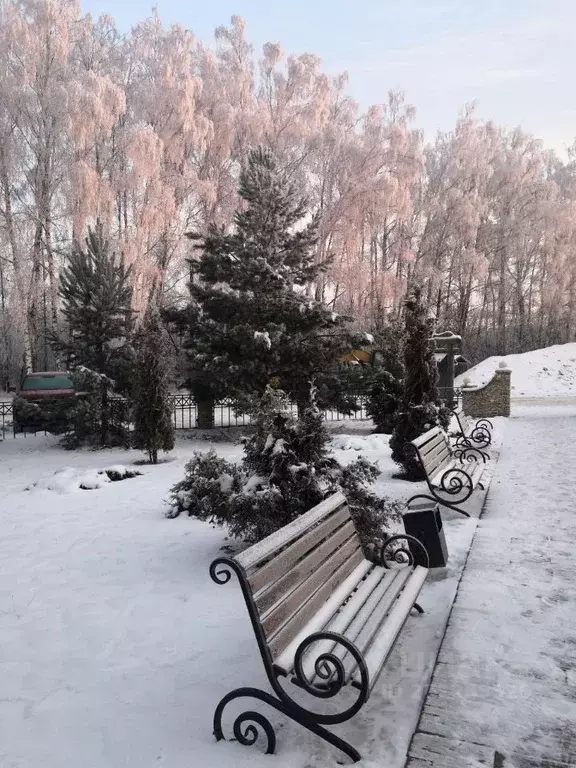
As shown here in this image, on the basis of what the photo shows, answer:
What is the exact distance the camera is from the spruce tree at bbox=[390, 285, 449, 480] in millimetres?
8633

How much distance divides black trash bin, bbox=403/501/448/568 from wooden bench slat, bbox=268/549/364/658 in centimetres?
96

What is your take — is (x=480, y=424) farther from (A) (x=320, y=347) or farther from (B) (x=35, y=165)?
(B) (x=35, y=165)

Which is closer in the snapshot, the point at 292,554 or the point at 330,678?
the point at 330,678

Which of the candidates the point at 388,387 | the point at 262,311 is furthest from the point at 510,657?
the point at 262,311

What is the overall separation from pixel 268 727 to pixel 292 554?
2.62 ft

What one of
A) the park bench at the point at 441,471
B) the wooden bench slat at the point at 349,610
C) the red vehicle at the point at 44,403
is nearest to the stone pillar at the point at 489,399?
the park bench at the point at 441,471

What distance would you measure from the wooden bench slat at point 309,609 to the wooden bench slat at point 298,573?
4.6 inches

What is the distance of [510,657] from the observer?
131 inches

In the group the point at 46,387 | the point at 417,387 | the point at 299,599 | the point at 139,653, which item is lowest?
the point at 139,653

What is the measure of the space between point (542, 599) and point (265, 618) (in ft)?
8.37

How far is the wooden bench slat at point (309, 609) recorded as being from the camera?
265cm

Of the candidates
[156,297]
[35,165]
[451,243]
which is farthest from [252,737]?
[451,243]

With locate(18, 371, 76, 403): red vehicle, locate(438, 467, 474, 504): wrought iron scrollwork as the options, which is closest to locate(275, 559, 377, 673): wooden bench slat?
locate(438, 467, 474, 504): wrought iron scrollwork

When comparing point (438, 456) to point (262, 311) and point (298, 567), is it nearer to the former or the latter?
point (298, 567)
